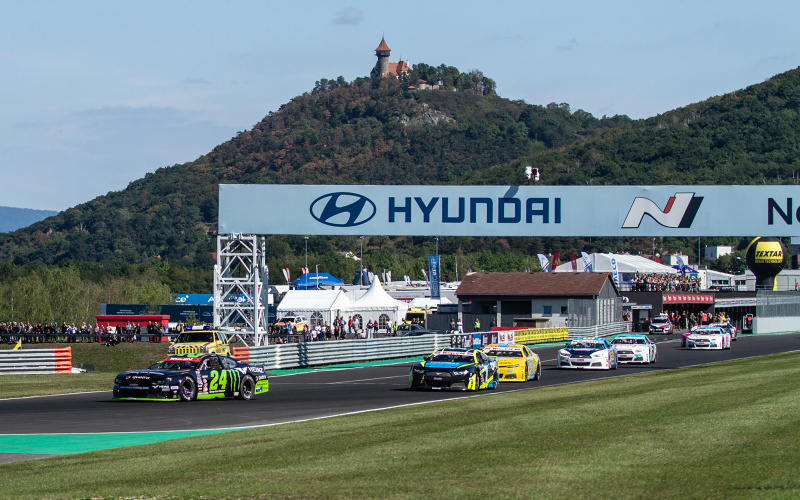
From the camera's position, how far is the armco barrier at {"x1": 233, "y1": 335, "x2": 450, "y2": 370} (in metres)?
35.8

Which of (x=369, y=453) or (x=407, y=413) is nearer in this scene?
(x=369, y=453)

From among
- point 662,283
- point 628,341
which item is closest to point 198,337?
point 628,341

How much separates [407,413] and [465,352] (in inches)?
333

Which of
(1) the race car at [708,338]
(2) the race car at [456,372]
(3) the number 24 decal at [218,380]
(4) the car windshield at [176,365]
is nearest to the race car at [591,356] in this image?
(2) the race car at [456,372]

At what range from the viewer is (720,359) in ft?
131

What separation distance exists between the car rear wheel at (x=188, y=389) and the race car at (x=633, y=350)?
67.9 ft

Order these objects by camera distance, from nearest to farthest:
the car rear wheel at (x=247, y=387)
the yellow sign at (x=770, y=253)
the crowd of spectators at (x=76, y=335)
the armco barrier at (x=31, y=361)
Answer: the car rear wheel at (x=247, y=387) → the armco barrier at (x=31, y=361) → the crowd of spectators at (x=76, y=335) → the yellow sign at (x=770, y=253)

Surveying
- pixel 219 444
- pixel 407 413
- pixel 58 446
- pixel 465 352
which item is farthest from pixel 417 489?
pixel 465 352

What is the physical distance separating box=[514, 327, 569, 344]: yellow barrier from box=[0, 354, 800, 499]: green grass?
1564 inches

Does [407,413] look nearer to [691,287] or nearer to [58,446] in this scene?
[58,446]

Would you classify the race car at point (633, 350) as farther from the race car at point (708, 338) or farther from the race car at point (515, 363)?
the race car at point (708, 338)

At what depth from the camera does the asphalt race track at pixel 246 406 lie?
17.6 meters

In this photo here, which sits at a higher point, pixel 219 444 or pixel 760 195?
pixel 760 195

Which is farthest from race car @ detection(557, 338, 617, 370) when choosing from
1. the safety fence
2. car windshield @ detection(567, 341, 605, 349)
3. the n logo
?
the safety fence
